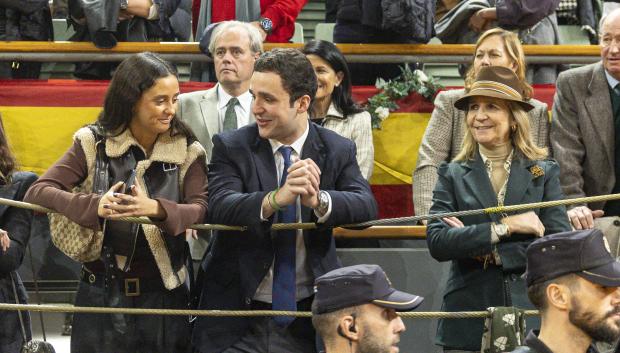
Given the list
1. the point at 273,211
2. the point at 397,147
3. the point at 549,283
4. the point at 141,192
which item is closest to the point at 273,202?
the point at 273,211

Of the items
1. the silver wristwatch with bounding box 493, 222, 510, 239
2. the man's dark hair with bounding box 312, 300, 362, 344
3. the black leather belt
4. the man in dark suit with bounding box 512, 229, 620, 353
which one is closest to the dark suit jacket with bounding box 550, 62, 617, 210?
the silver wristwatch with bounding box 493, 222, 510, 239

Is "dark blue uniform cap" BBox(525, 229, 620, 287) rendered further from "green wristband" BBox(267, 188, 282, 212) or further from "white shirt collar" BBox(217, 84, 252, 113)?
"white shirt collar" BBox(217, 84, 252, 113)

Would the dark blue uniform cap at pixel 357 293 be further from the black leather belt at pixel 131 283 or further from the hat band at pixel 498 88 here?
the hat band at pixel 498 88

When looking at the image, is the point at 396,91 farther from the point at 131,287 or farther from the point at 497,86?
the point at 131,287

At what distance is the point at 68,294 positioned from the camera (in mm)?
7773

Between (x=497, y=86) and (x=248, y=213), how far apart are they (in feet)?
4.79

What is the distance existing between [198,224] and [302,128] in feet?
2.11

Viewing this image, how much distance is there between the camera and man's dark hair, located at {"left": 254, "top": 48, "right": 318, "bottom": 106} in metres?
5.73

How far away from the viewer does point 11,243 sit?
5934 millimetres

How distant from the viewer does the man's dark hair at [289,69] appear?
18.8ft

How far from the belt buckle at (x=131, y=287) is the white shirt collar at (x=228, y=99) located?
5.84 ft

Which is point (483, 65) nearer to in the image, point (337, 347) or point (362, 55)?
point (362, 55)

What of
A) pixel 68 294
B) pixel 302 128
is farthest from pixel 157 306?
pixel 68 294

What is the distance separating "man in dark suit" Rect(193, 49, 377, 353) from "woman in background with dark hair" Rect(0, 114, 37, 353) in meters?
0.91
